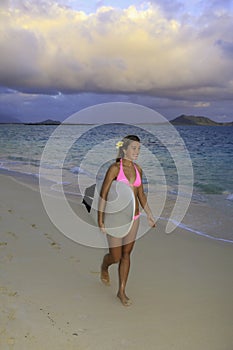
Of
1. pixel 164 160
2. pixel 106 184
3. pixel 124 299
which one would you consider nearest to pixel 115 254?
pixel 124 299

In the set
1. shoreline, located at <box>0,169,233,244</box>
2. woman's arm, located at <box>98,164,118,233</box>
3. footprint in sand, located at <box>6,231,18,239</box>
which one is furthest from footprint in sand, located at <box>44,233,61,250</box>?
shoreline, located at <box>0,169,233,244</box>

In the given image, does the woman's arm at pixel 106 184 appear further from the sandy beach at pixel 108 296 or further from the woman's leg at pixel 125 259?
the sandy beach at pixel 108 296

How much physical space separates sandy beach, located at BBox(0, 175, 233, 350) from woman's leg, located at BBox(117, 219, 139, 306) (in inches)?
3.9

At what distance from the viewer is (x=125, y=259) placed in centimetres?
380

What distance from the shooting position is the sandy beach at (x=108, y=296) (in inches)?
125

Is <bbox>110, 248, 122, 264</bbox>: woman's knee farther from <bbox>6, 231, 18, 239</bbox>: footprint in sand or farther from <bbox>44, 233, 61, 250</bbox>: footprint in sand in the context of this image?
<bbox>6, 231, 18, 239</bbox>: footprint in sand

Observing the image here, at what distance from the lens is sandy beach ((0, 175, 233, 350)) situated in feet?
10.4

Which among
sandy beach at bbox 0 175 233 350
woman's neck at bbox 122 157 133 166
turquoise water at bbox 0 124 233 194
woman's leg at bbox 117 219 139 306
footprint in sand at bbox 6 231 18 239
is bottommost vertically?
turquoise water at bbox 0 124 233 194

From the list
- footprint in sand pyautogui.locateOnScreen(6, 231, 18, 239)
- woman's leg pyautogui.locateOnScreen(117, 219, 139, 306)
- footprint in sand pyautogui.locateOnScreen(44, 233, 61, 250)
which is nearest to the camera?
woman's leg pyautogui.locateOnScreen(117, 219, 139, 306)

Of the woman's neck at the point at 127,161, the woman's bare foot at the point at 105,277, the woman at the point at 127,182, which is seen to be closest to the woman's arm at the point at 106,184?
the woman at the point at 127,182

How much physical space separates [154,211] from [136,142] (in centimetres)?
554

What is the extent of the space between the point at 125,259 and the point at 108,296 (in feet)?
1.82

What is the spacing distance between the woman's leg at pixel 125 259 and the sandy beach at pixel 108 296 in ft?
0.32

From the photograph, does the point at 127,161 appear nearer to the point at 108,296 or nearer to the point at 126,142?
the point at 126,142
